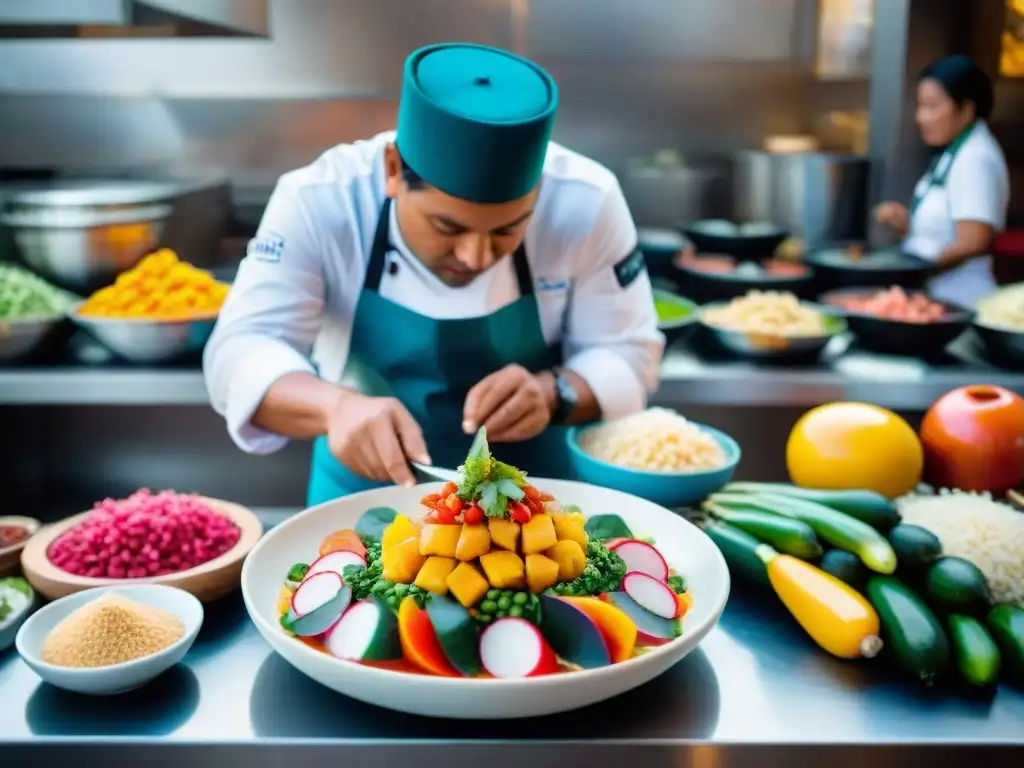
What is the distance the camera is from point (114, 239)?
3092 mm

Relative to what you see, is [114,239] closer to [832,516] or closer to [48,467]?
[48,467]

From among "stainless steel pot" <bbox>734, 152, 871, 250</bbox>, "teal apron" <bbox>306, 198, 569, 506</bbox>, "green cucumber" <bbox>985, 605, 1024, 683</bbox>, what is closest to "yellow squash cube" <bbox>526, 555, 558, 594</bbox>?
"green cucumber" <bbox>985, 605, 1024, 683</bbox>

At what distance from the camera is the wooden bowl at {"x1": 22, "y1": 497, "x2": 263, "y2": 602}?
4.77 ft

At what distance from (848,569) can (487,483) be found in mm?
601

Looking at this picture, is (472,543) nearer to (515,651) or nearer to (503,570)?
(503,570)

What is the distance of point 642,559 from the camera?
1.43 m

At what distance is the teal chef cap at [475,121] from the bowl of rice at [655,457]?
1.83 ft

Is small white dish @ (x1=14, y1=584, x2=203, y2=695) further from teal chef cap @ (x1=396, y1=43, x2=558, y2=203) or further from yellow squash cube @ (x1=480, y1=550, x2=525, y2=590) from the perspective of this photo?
teal chef cap @ (x1=396, y1=43, x2=558, y2=203)

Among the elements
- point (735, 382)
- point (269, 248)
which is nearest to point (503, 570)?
point (269, 248)

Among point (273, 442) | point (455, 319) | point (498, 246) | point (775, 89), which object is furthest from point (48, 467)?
point (775, 89)

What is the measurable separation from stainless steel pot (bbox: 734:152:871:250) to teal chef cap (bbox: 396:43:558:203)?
309cm

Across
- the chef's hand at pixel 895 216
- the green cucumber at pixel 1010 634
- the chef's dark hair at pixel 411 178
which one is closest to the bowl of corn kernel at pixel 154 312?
the chef's dark hair at pixel 411 178

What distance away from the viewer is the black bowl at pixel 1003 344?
9.61 feet

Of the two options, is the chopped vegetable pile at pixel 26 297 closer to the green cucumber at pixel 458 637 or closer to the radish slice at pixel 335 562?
the radish slice at pixel 335 562
